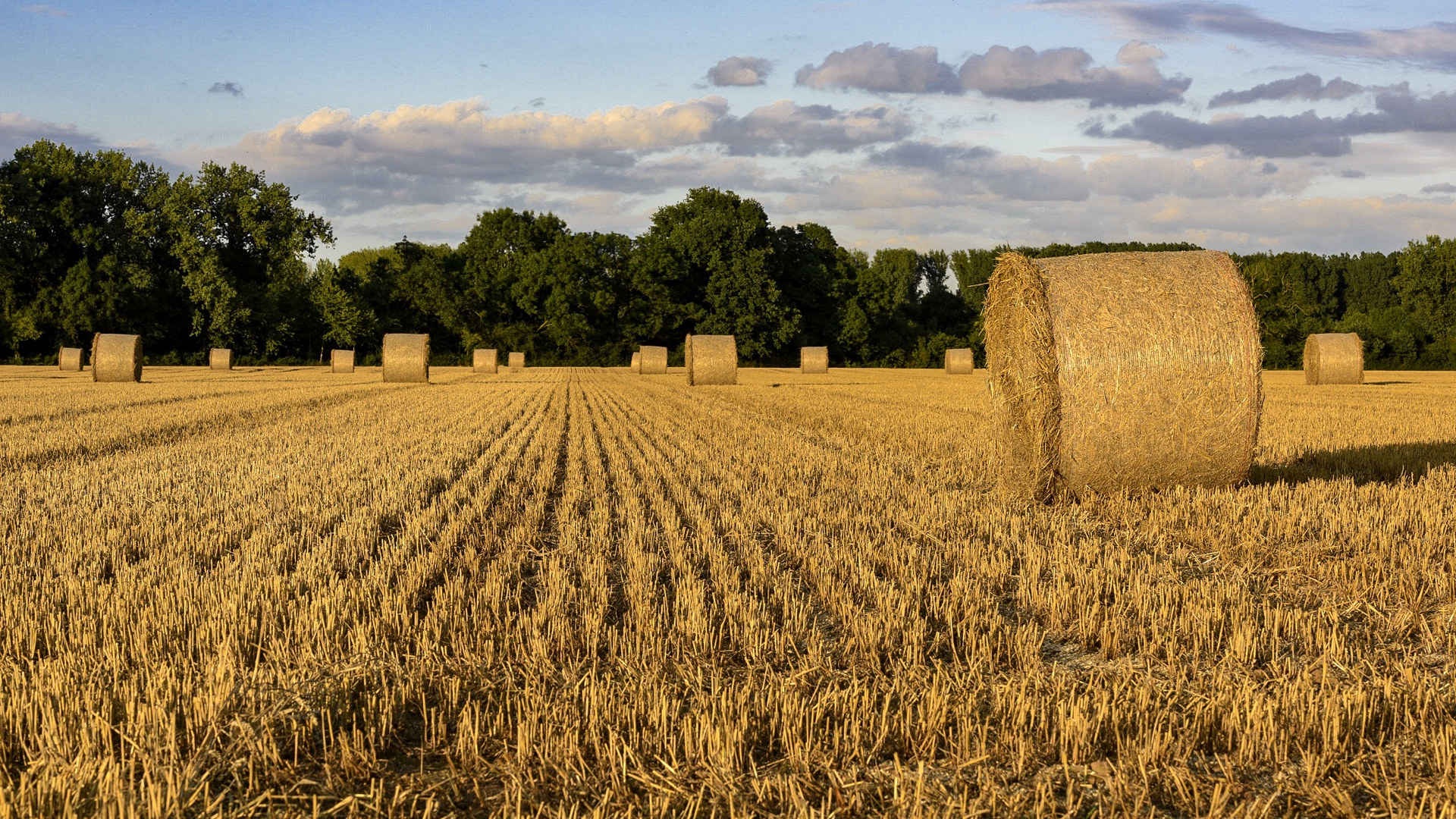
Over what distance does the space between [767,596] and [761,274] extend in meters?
59.0

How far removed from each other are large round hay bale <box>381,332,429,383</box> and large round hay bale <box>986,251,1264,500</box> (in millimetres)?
25811

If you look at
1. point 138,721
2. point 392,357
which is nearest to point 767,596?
point 138,721

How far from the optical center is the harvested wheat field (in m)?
3.09

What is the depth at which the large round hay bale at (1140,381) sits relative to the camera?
844 centimetres

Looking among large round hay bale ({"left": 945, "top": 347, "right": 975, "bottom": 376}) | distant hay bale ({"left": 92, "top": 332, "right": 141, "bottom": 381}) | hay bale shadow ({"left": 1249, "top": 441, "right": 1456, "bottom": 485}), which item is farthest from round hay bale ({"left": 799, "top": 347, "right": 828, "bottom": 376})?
hay bale shadow ({"left": 1249, "top": 441, "right": 1456, "bottom": 485})

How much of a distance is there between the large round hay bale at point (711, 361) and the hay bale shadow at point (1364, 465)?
1995 centimetres

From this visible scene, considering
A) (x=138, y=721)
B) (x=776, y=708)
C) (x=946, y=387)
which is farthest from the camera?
(x=946, y=387)

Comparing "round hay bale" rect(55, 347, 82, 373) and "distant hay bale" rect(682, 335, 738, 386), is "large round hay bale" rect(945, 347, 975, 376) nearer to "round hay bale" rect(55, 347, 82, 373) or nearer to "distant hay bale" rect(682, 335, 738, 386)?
"distant hay bale" rect(682, 335, 738, 386)

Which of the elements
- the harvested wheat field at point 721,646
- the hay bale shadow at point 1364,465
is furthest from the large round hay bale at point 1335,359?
the harvested wheat field at point 721,646

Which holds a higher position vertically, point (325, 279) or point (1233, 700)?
point (325, 279)

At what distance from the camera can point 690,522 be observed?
24.5 ft

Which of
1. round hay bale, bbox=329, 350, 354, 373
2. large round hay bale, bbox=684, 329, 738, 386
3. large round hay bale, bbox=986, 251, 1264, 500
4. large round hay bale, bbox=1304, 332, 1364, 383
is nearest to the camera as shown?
large round hay bale, bbox=986, 251, 1264, 500

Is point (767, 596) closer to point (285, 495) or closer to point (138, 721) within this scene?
point (138, 721)

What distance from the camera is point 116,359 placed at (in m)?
30.7
